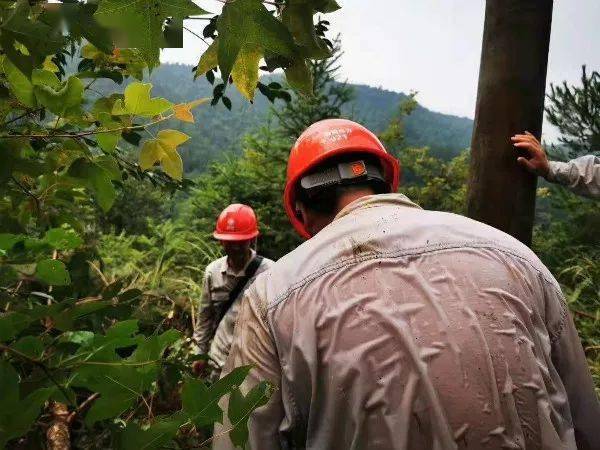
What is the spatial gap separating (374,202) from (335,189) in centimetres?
16

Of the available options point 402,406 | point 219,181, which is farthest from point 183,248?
point 402,406

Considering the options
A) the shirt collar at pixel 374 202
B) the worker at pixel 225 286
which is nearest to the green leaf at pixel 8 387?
the shirt collar at pixel 374 202

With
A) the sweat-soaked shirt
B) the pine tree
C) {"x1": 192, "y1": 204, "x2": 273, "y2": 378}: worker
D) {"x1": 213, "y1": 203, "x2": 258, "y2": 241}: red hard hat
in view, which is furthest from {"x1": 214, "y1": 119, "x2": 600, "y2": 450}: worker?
the pine tree

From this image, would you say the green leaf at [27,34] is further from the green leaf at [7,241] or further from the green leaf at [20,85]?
the green leaf at [7,241]

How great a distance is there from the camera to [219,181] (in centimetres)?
997

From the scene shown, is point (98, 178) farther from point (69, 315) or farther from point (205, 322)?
point (205, 322)

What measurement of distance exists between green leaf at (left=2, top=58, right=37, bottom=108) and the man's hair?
0.77m

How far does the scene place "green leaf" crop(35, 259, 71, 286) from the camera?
76 cm

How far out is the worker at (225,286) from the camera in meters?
3.44

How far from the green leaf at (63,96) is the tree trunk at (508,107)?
110 centimetres

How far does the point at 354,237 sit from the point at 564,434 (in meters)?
0.62

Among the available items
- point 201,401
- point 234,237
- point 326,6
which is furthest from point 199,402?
point 234,237

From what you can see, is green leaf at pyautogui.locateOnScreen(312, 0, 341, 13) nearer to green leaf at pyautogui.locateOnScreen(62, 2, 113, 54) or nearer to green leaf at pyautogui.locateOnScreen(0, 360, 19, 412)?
green leaf at pyautogui.locateOnScreen(62, 2, 113, 54)

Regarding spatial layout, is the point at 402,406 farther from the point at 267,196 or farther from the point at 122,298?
the point at 267,196
